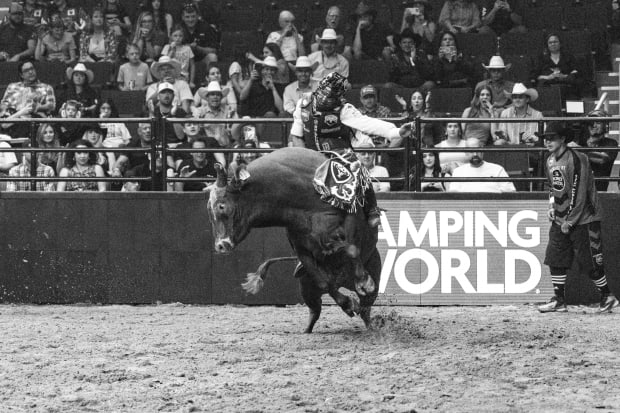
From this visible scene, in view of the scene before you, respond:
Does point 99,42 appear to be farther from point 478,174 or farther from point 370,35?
point 478,174

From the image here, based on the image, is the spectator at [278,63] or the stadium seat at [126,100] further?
the stadium seat at [126,100]

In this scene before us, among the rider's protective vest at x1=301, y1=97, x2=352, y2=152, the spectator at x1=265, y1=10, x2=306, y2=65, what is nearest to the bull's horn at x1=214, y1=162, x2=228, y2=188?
the rider's protective vest at x1=301, y1=97, x2=352, y2=152

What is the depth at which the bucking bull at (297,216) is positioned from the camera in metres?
9.12

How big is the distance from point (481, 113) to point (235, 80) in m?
3.66

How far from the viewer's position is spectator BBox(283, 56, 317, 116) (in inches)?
583

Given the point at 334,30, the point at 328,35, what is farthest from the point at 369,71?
the point at 328,35

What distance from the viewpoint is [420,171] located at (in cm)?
1259

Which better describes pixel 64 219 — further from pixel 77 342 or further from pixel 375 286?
pixel 375 286

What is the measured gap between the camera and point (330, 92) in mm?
9438

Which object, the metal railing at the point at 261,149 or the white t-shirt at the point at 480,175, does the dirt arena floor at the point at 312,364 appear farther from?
the white t-shirt at the point at 480,175

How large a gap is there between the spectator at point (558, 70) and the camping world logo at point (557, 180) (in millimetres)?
4152

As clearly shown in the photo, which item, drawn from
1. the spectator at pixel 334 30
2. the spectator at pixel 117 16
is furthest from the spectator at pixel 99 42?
the spectator at pixel 334 30

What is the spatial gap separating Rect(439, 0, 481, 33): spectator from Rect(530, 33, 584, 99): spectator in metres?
1.59

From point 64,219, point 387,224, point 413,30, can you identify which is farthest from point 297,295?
point 413,30
